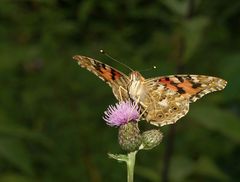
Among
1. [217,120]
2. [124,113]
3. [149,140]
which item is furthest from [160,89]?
[217,120]

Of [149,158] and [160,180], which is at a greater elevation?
[149,158]

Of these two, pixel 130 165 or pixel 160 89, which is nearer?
pixel 130 165

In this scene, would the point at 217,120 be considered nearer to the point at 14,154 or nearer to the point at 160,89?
the point at 14,154

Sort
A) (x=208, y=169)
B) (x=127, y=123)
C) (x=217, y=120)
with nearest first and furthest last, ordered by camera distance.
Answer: (x=127, y=123)
(x=217, y=120)
(x=208, y=169)

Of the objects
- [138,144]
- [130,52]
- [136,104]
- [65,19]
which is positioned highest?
[65,19]

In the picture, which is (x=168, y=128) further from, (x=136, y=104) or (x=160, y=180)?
(x=136, y=104)

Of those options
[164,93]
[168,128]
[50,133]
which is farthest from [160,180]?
[164,93]
